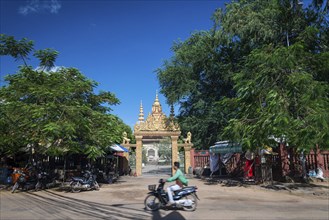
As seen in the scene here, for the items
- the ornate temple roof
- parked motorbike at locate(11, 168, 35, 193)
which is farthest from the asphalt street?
the ornate temple roof

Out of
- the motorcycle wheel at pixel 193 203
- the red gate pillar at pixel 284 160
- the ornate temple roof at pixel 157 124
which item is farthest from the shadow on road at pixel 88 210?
the ornate temple roof at pixel 157 124

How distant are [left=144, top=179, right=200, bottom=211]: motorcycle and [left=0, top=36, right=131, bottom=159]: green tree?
572 centimetres

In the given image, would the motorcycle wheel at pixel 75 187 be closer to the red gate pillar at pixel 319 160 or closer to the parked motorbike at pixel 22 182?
the parked motorbike at pixel 22 182

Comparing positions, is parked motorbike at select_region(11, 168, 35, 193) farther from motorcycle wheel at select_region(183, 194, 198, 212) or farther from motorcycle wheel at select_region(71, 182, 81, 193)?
motorcycle wheel at select_region(183, 194, 198, 212)

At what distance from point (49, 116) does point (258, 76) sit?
10297 millimetres

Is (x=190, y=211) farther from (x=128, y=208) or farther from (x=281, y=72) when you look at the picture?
(x=281, y=72)

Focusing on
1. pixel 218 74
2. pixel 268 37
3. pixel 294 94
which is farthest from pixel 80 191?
pixel 218 74

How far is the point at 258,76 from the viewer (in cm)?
1434

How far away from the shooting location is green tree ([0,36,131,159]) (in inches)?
533

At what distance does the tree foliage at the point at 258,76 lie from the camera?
12.7m

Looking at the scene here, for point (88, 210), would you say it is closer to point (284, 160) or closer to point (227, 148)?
point (227, 148)

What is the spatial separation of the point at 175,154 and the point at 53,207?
58.3 feet

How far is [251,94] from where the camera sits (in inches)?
587

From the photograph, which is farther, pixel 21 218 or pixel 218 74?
pixel 218 74
